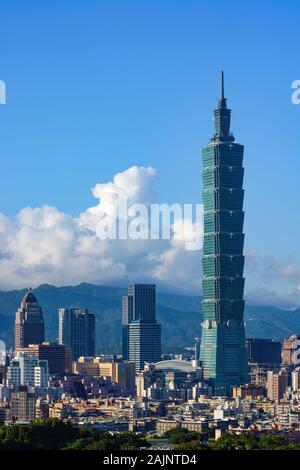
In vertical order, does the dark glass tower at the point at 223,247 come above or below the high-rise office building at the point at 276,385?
above

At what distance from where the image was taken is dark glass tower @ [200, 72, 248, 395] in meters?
71.9

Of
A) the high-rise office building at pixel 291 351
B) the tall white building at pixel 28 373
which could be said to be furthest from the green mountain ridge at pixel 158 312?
the tall white building at pixel 28 373

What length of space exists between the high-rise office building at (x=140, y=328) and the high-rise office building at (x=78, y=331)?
2604 mm

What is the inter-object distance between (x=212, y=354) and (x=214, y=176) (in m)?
9.79

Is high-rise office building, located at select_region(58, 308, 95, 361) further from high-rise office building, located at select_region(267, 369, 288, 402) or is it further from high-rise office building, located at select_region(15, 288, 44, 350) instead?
high-rise office building, located at select_region(267, 369, 288, 402)

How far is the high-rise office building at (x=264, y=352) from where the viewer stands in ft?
301

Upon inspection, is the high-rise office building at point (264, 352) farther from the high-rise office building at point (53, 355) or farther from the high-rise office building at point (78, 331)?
the high-rise office building at point (53, 355)

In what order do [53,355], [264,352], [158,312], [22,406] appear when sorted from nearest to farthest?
1. [22,406]
2. [53,355]
3. [264,352]
4. [158,312]

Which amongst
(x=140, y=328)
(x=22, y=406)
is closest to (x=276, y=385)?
(x=22, y=406)

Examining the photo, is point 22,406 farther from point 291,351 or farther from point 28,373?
point 291,351

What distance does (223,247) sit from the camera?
72188mm

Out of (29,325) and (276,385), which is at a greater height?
(29,325)

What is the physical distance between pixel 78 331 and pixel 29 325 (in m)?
6.94
